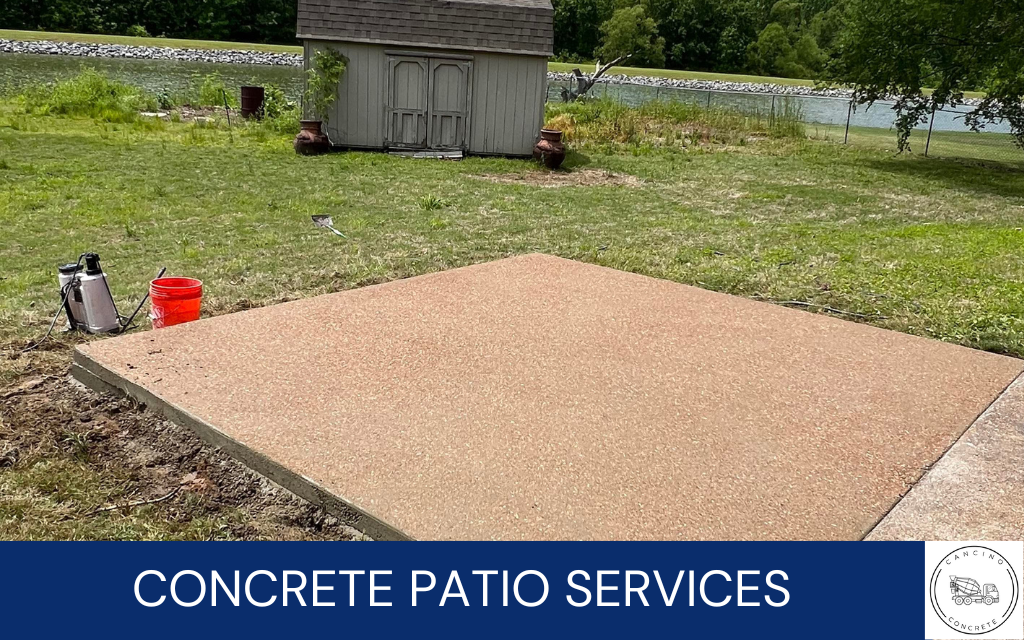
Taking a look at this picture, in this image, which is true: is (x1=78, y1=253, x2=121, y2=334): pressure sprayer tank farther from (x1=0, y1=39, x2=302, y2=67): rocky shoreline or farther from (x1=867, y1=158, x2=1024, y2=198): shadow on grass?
(x1=0, y1=39, x2=302, y2=67): rocky shoreline

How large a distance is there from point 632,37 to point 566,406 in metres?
66.1

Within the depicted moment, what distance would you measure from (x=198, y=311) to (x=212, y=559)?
8.03 feet

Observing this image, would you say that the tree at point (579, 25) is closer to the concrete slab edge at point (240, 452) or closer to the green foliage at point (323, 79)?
the green foliage at point (323, 79)

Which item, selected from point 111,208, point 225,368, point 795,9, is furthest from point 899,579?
point 795,9

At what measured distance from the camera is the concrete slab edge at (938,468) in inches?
108

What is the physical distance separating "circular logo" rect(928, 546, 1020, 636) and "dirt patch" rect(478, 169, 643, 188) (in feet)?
28.1

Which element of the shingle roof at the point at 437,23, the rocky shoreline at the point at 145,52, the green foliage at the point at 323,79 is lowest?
the green foliage at the point at 323,79

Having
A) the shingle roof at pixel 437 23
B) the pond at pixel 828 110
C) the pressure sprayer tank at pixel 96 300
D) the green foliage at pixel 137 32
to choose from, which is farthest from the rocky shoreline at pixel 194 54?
the pressure sprayer tank at pixel 96 300

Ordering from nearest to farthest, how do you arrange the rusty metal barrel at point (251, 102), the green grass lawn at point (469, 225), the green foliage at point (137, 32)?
the green grass lawn at point (469, 225) < the rusty metal barrel at point (251, 102) < the green foliage at point (137, 32)

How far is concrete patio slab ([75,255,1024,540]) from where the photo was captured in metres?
2.78

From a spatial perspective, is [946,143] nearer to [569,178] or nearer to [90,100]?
[569,178]

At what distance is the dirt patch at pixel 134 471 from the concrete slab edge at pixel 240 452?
27 mm

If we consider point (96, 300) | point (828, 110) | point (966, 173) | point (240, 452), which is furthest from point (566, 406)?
point (828, 110)

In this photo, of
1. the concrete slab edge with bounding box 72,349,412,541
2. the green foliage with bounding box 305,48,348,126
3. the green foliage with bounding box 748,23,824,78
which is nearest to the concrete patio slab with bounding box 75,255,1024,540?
the concrete slab edge with bounding box 72,349,412,541
